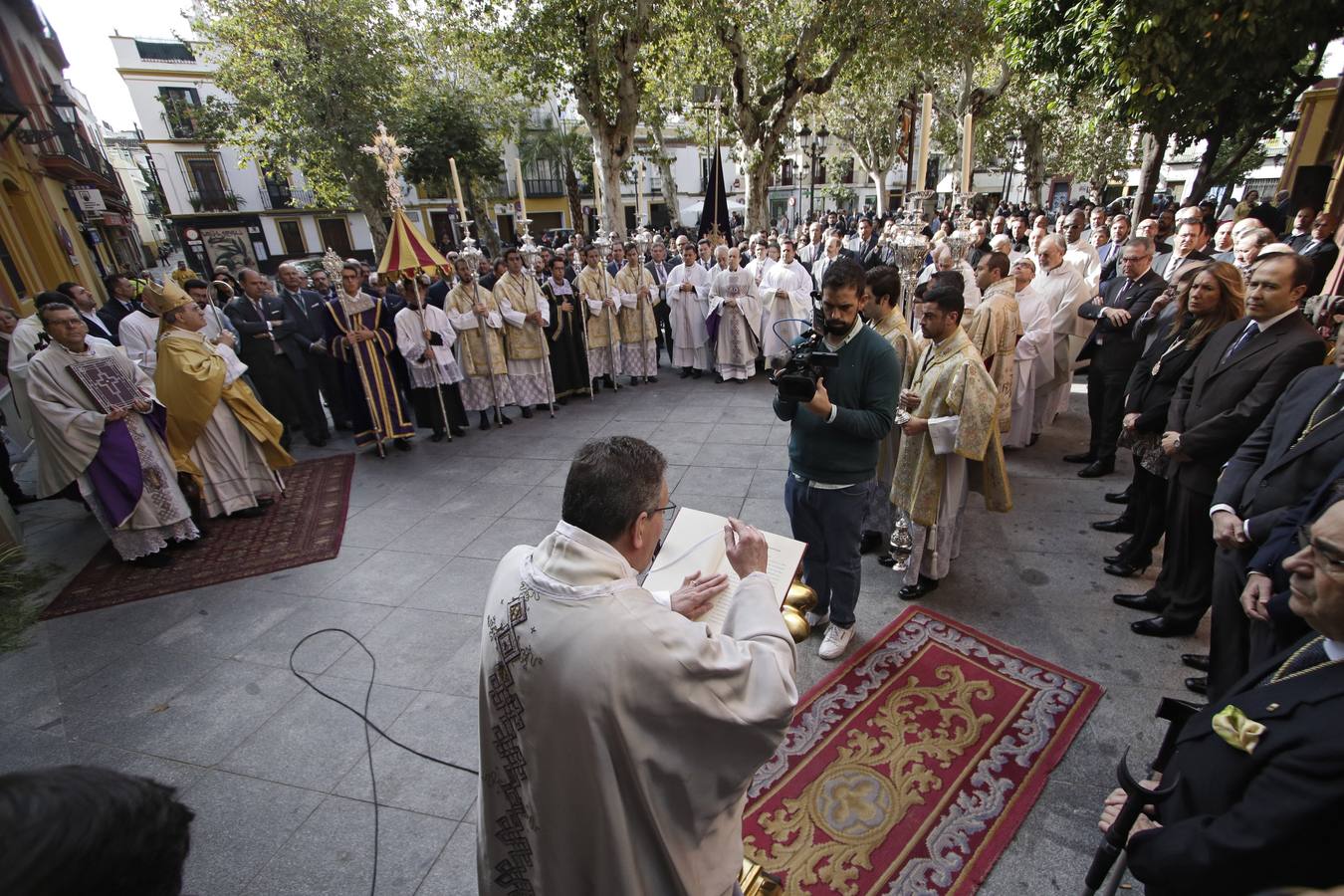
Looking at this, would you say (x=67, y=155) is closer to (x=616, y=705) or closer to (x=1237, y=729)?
(x=616, y=705)

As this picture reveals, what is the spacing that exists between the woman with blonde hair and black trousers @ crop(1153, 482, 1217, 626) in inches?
11.0

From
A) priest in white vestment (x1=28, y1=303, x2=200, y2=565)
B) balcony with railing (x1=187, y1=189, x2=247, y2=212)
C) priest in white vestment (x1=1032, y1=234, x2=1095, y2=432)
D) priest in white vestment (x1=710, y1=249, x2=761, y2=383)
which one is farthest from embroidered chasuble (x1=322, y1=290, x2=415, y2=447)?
balcony with railing (x1=187, y1=189, x2=247, y2=212)

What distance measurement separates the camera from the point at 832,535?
303 centimetres

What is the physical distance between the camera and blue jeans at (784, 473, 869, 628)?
2965 mm

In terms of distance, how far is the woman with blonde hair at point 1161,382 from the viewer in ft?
10.4

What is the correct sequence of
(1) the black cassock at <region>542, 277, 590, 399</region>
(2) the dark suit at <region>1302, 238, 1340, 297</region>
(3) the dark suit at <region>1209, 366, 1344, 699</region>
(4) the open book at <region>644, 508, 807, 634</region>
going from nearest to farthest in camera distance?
(4) the open book at <region>644, 508, 807, 634</region>, (3) the dark suit at <region>1209, 366, 1344, 699</region>, (2) the dark suit at <region>1302, 238, 1340, 297</region>, (1) the black cassock at <region>542, 277, 590, 399</region>

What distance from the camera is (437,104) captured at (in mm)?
21828

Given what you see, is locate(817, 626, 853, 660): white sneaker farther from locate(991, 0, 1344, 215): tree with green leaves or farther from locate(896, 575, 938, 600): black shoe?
locate(991, 0, 1344, 215): tree with green leaves

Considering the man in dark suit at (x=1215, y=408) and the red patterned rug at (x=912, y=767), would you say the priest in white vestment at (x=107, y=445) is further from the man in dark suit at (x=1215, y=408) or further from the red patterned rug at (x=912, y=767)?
the man in dark suit at (x=1215, y=408)

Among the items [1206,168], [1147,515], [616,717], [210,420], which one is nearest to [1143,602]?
[1147,515]

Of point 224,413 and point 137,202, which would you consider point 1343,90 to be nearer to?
point 224,413

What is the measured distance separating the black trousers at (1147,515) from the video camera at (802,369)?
97.8 inches

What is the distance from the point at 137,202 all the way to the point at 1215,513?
195 feet

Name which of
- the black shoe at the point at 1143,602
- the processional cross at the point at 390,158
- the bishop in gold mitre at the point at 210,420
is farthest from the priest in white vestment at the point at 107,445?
the black shoe at the point at 1143,602
